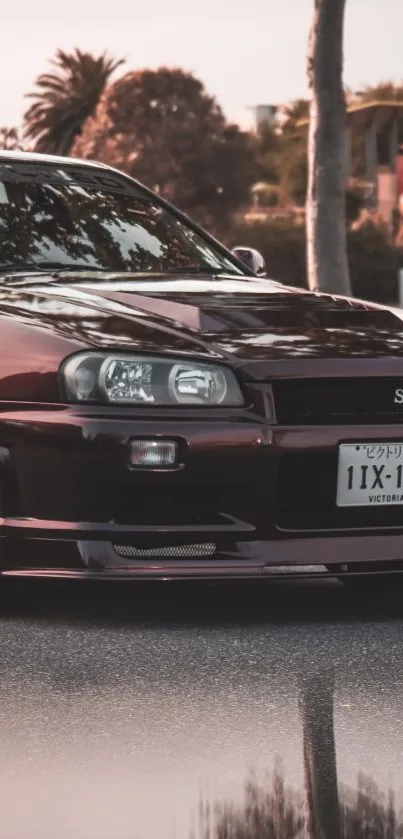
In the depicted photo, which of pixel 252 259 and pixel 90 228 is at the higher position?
pixel 90 228

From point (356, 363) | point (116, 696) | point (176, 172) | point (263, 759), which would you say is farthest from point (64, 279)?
point (176, 172)

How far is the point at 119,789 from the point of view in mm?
3881

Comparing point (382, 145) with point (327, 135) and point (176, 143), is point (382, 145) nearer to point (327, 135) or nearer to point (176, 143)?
point (176, 143)

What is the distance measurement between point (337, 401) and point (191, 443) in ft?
1.63

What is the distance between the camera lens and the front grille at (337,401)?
554cm

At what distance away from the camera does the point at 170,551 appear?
5543mm

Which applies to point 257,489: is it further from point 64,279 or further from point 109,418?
point 64,279

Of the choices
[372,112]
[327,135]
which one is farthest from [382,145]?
[327,135]

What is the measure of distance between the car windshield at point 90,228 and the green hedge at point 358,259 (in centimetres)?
3149

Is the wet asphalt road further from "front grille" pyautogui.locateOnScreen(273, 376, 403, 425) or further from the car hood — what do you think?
the car hood

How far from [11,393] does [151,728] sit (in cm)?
150

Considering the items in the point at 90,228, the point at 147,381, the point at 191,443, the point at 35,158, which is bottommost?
the point at 191,443

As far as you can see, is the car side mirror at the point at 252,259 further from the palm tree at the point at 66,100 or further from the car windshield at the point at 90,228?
the palm tree at the point at 66,100

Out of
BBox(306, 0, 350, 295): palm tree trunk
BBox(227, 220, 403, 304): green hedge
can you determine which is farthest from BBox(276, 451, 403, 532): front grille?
BBox(227, 220, 403, 304): green hedge
